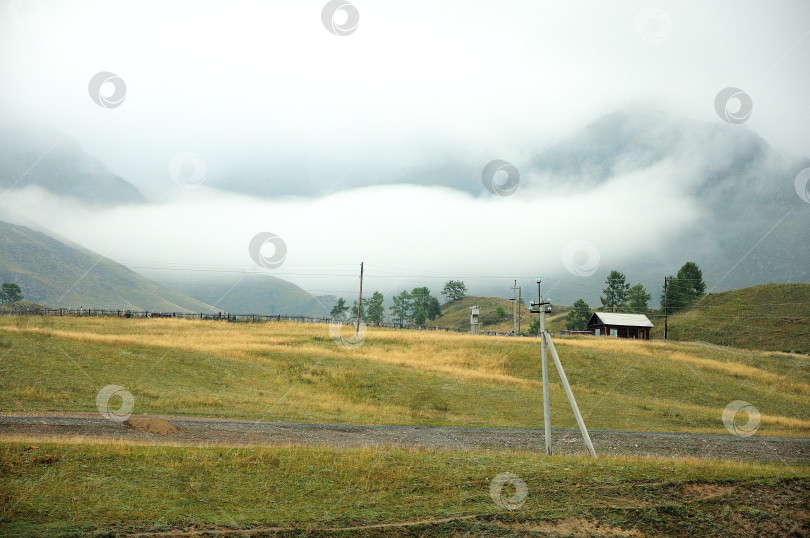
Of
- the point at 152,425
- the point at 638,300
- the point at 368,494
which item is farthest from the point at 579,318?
the point at 368,494

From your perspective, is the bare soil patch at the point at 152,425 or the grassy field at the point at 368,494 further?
the bare soil patch at the point at 152,425

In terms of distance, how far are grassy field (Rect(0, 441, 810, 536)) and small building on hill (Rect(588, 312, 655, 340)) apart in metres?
105

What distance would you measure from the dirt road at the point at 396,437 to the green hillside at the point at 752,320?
104 metres

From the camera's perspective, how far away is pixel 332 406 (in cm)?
4053

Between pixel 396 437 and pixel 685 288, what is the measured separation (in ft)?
565

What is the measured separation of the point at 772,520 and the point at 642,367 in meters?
49.5

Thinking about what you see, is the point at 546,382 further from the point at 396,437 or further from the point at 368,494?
the point at 368,494

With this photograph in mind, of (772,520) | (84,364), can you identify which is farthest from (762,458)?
(84,364)

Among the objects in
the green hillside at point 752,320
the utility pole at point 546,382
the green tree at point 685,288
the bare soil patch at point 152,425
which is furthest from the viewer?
the green tree at point 685,288

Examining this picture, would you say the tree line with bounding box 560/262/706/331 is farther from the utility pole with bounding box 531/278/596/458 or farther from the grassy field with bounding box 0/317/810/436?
the utility pole with bounding box 531/278/596/458

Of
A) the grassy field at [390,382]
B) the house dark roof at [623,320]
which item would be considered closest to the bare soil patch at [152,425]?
the grassy field at [390,382]

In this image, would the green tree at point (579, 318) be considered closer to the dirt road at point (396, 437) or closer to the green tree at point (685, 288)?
the green tree at point (685, 288)

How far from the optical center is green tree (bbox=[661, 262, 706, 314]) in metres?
170

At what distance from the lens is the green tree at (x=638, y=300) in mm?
173100
